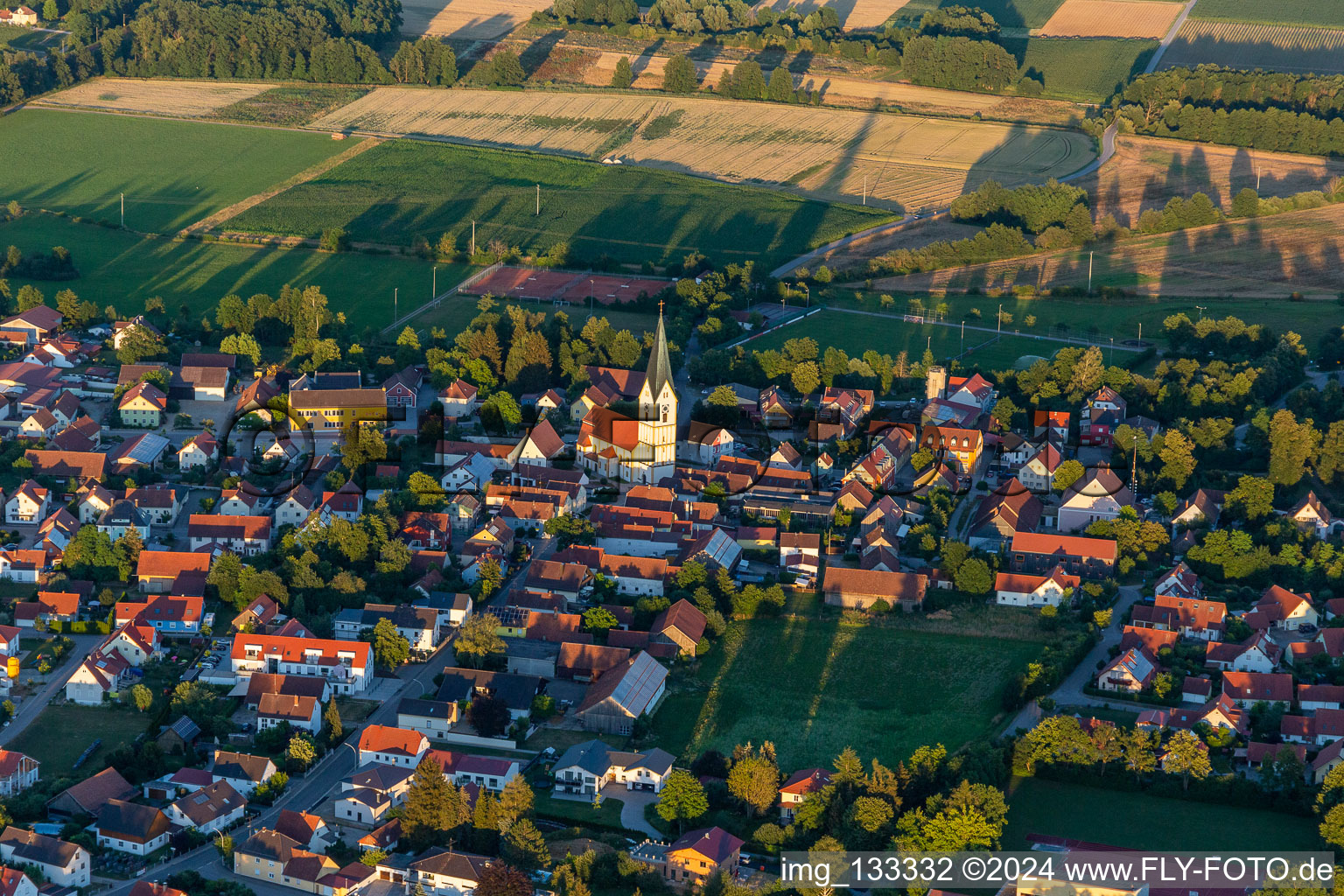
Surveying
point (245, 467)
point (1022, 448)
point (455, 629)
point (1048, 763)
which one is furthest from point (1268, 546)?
point (245, 467)

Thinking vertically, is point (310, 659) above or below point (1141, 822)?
above

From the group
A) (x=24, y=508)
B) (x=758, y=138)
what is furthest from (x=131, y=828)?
(x=758, y=138)

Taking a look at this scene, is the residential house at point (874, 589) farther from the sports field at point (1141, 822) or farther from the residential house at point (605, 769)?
the residential house at point (605, 769)

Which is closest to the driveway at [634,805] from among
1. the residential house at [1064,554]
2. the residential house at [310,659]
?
the residential house at [310,659]

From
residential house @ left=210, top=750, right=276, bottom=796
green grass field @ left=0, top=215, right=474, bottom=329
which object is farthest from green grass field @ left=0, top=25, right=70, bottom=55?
residential house @ left=210, top=750, right=276, bottom=796

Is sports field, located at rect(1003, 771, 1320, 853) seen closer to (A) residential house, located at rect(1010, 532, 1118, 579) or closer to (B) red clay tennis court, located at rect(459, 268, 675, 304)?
(A) residential house, located at rect(1010, 532, 1118, 579)

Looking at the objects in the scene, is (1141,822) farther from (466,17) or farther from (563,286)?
(466,17)
